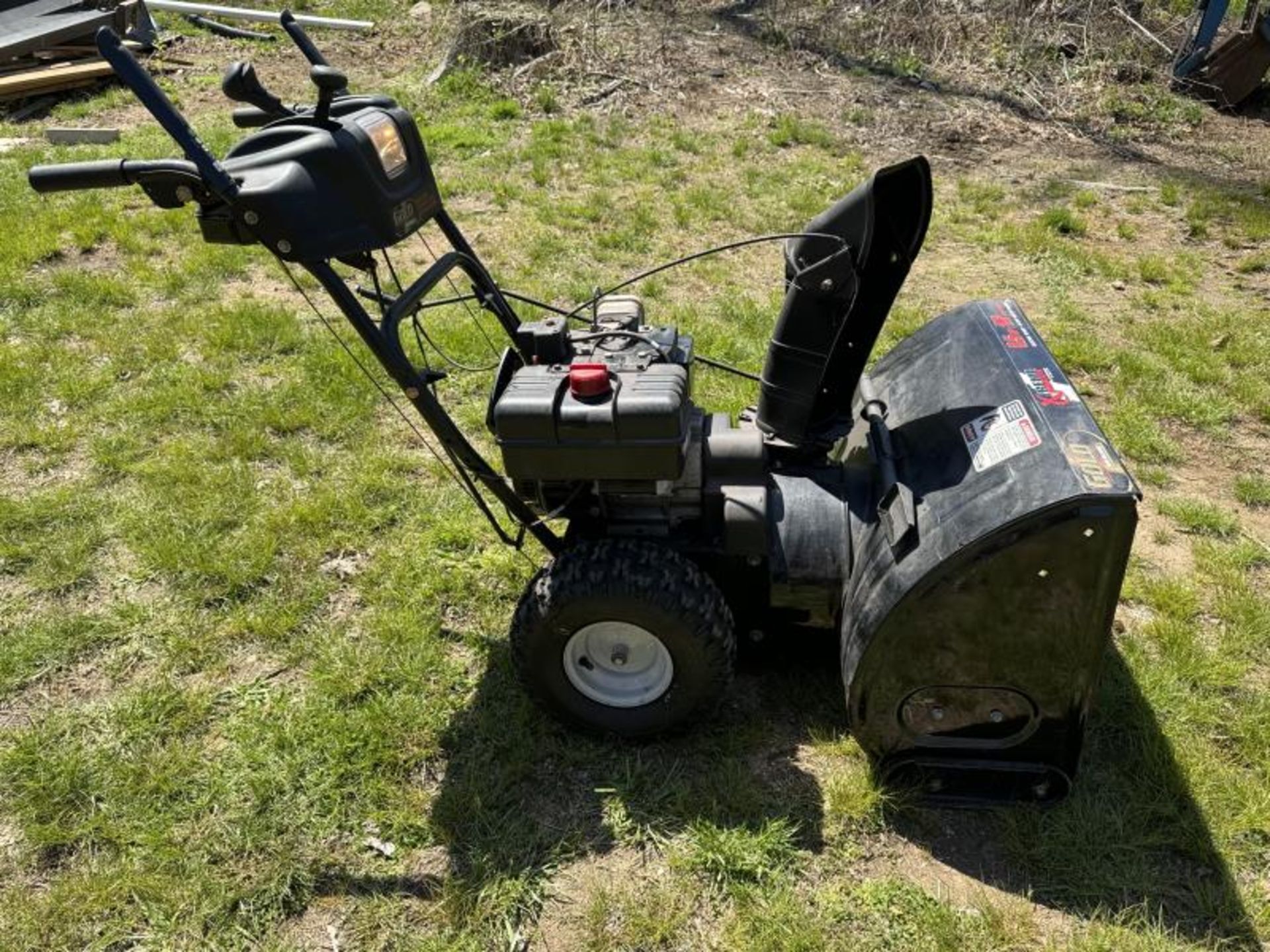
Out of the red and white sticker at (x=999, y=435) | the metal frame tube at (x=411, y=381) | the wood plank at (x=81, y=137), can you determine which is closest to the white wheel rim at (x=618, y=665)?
the metal frame tube at (x=411, y=381)

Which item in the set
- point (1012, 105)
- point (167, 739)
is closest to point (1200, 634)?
point (167, 739)

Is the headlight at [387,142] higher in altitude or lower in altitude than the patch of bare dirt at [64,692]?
higher

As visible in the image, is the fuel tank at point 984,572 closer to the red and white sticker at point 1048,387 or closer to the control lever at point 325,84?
the red and white sticker at point 1048,387

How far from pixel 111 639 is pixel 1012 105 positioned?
28.0 feet

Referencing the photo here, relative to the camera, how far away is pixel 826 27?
1009 cm

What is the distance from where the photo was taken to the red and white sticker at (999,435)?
218cm

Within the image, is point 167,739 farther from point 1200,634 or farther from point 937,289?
point 937,289

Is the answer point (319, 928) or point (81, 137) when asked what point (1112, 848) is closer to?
point (319, 928)

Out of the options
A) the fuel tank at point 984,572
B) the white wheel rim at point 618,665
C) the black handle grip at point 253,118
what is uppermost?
the black handle grip at point 253,118

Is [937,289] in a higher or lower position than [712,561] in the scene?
lower

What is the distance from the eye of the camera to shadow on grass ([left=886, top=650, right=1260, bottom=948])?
2.29 meters

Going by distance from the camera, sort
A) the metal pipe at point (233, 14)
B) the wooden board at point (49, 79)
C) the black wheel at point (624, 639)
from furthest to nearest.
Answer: the metal pipe at point (233, 14), the wooden board at point (49, 79), the black wheel at point (624, 639)

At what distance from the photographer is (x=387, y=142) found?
2.33m

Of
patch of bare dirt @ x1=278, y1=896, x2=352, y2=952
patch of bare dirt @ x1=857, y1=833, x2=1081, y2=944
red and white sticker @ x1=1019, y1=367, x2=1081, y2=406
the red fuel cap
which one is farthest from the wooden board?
patch of bare dirt @ x1=857, y1=833, x2=1081, y2=944
